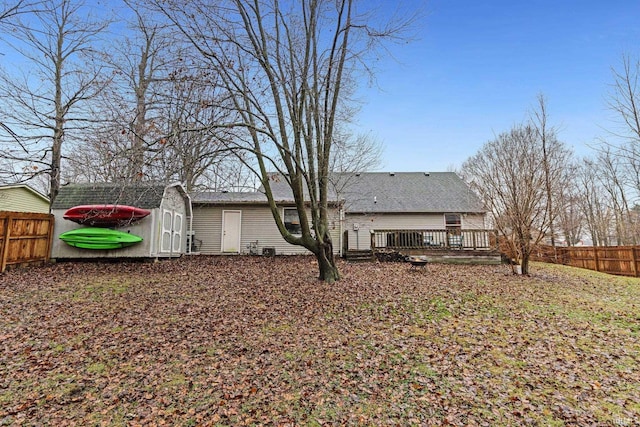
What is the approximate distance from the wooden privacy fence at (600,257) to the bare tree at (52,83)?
56.0ft

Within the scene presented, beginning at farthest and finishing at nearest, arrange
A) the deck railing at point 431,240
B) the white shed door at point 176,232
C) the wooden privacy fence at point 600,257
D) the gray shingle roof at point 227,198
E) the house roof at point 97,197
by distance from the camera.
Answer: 1. the gray shingle roof at point 227,198
2. the deck railing at point 431,240
3. the wooden privacy fence at point 600,257
4. the white shed door at point 176,232
5. the house roof at point 97,197

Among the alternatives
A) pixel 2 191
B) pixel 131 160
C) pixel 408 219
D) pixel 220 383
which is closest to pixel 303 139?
pixel 131 160

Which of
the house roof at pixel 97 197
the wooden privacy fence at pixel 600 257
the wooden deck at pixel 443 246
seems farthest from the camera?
the wooden privacy fence at pixel 600 257

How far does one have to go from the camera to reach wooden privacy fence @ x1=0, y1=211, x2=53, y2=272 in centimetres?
814

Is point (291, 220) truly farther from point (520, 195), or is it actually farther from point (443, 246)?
point (520, 195)

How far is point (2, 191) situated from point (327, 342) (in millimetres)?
14949

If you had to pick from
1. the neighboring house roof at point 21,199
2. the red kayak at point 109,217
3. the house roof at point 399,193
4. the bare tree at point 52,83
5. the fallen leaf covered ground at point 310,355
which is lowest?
the fallen leaf covered ground at point 310,355


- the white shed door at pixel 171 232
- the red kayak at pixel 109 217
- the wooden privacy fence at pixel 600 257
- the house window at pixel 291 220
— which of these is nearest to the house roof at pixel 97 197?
the red kayak at pixel 109 217

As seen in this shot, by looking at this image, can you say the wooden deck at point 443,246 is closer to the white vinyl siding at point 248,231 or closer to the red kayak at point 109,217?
the white vinyl siding at point 248,231

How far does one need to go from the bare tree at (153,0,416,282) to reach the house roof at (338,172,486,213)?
7.70m

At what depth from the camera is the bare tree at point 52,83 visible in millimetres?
9521

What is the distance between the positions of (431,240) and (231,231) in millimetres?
9515

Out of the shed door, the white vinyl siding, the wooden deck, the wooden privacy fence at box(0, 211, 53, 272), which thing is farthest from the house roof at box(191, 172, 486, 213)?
the wooden privacy fence at box(0, 211, 53, 272)

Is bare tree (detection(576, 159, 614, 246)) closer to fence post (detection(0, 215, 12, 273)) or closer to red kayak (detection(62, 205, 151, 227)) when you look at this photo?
red kayak (detection(62, 205, 151, 227))
